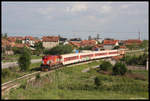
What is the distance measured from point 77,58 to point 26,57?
526 inches

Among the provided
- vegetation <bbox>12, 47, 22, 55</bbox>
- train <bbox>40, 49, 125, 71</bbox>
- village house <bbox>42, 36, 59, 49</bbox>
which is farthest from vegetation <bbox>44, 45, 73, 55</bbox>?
village house <bbox>42, 36, 59, 49</bbox>

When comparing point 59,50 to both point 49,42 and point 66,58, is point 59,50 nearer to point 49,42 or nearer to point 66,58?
point 49,42

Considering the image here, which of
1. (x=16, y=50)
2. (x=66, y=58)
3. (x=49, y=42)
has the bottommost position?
(x=66, y=58)

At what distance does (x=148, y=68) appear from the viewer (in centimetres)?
3183

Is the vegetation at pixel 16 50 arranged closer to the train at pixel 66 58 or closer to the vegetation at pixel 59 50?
the vegetation at pixel 59 50

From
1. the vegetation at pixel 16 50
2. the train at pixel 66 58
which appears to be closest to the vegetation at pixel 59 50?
the vegetation at pixel 16 50

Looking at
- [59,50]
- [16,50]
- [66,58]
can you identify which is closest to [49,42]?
[59,50]

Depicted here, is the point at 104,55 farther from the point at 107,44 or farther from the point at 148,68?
the point at 107,44

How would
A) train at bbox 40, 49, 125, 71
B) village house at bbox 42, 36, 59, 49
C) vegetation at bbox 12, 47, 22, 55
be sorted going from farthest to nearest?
village house at bbox 42, 36, 59, 49
vegetation at bbox 12, 47, 22, 55
train at bbox 40, 49, 125, 71

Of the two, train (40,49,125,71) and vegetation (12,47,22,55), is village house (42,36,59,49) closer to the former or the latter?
vegetation (12,47,22,55)

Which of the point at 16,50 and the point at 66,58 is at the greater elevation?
the point at 16,50

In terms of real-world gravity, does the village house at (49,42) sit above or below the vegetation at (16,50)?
above

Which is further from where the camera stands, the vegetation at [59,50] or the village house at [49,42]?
the village house at [49,42]

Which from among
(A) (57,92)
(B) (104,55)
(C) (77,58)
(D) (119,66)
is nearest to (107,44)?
(B) (104,55)
